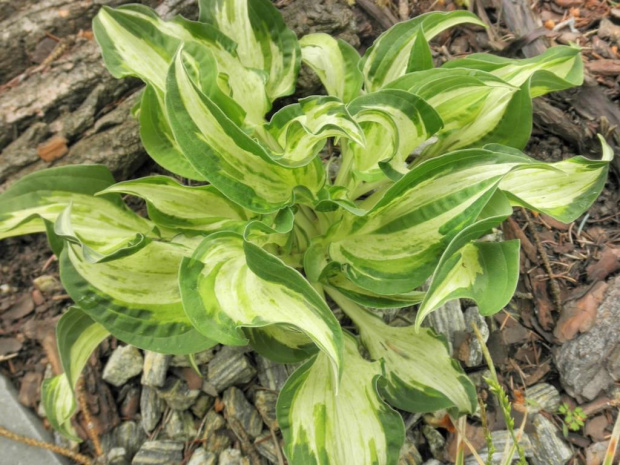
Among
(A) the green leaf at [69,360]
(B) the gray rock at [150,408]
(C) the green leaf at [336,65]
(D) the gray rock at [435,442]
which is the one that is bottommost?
(D) the gray rock at [435,442]

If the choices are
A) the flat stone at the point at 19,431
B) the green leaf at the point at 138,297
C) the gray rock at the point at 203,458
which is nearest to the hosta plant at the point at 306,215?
the green leaf at the point at 138,297

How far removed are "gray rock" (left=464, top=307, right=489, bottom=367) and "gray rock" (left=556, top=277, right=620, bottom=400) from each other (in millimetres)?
244

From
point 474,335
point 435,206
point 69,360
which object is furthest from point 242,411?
point 435,206

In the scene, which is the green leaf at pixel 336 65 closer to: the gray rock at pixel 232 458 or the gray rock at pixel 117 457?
the gray rock at pixel 232 458

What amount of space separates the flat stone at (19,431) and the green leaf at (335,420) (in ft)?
2.56

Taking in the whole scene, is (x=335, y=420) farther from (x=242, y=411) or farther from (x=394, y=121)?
(x=394, y=121)

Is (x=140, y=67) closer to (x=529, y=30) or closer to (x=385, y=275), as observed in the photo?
(x=385, y=275)

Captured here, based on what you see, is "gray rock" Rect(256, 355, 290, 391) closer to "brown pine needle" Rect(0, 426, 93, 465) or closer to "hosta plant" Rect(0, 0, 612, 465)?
"hosta plant" Rect(0, 0, 612, 465)

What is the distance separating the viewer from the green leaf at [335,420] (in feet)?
4.13

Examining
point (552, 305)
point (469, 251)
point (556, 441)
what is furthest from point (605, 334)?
point (469, 251)

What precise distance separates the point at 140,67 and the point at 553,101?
1.45m

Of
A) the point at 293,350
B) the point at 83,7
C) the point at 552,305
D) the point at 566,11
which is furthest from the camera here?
the point at 566,11

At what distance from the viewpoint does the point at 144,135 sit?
4.57 ft

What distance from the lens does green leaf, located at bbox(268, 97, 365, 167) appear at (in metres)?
1.06
